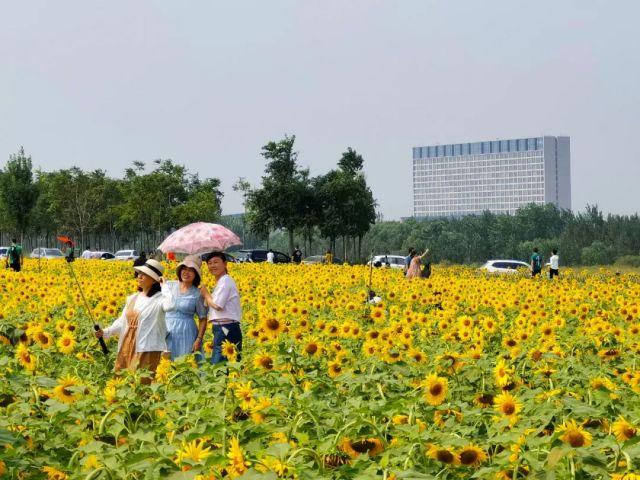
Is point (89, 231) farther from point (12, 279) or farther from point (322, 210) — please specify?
point (12, 279)

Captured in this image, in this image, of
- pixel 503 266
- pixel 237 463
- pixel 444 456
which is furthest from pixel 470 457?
pixel 503 266

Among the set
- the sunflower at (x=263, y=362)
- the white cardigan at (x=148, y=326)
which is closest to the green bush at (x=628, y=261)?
the white cardigan at (x=148, y=326)

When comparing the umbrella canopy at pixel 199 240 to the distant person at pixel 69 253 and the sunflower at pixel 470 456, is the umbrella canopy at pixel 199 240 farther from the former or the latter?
the sunflower at pixel 470 456

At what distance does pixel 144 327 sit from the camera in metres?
7.13

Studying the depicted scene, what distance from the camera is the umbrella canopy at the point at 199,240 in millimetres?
12211

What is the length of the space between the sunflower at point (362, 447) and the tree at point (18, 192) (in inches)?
2003

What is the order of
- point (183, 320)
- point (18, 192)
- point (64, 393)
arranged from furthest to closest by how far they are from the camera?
point (18, 192) < point (183, 320) < point (64, 393)

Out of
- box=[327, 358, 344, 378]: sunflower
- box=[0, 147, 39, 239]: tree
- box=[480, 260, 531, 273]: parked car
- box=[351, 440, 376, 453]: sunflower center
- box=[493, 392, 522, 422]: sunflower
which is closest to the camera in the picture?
box=[351, 440, 376, 453]: sunflower center

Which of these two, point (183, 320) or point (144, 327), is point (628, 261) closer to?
point (183, 320)

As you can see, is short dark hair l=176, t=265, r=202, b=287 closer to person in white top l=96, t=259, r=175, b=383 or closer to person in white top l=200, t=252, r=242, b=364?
person in white top l=200, t=252, r=242, b=364

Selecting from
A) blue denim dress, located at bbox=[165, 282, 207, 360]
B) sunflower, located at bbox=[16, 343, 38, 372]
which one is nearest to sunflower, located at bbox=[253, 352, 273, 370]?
sunflower, located at bbox=[16, 343, 38, 372]

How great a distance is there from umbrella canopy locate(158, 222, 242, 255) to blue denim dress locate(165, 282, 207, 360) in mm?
3857

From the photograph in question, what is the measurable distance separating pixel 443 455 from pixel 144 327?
4.48 metres

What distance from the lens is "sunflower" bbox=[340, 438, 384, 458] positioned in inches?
122
